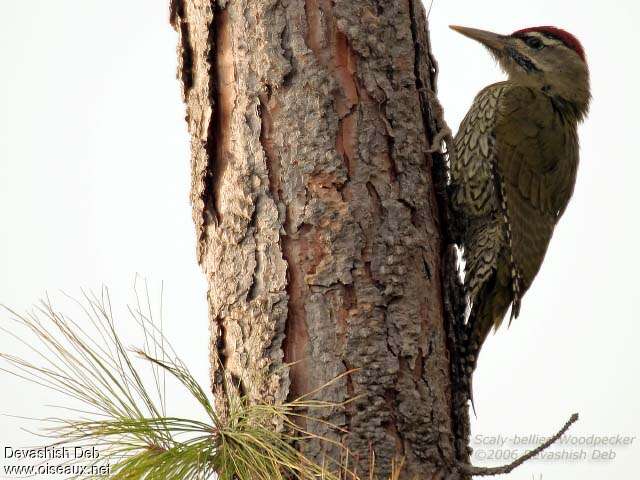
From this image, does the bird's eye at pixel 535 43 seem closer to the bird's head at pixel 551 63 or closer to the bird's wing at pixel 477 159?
the bird's head at pixel 551 63

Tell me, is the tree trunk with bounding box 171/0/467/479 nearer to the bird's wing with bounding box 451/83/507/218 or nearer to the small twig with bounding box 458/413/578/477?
the small twig with bounding box 458/413/578/477

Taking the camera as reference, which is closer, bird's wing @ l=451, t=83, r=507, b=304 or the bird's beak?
bird's wing @ l=451, t=83, r=507, b=304

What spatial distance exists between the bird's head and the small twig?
2.52 meters

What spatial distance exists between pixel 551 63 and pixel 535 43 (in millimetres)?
148

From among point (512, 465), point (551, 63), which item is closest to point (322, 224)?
point (512, 465)

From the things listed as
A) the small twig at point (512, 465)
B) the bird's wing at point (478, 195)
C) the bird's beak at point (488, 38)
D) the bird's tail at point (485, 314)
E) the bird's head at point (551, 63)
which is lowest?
the small twig at point (512, 465)


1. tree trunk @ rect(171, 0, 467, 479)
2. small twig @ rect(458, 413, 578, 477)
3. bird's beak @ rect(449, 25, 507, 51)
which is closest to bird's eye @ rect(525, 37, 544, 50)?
bird's beak @ rect(449, 25, 507, 51)

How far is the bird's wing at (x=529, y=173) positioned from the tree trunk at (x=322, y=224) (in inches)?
54.2

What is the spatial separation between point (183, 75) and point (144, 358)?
3.77 feet

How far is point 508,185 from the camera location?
4242 mm

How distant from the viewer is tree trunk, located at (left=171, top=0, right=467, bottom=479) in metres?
2.63

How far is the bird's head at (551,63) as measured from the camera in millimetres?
4676

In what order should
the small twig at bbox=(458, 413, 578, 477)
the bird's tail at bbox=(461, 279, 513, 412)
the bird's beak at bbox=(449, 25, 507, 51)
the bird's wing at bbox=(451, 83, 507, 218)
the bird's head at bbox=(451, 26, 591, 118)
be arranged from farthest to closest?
the bird's beak at bbox=(449, 25, 507, 51) → the bird's head at bbox=(451, 26, 591, 118) → the bird's wing at bbox=(451, 83, 507, 218) → the bird's tail at bbox=(461, 279, 513, 412) → the small twig at bbox=(458, 413, 578, 477)

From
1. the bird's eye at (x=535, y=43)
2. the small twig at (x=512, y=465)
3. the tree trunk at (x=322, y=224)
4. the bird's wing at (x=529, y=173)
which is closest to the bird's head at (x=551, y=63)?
the bird's eye at (x=535, y=43)
